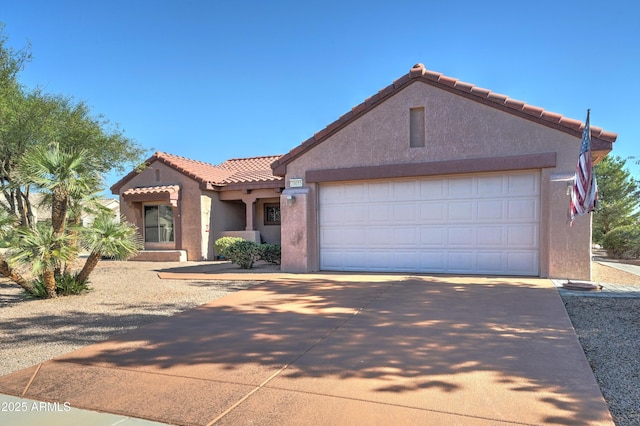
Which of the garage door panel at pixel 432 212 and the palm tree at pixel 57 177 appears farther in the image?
the garage door panel at pixel 432 212

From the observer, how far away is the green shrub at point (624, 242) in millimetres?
Result: 19359

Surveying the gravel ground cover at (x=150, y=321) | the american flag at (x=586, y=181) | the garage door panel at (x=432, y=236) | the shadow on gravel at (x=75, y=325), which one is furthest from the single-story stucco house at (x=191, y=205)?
the american flag at (x=586, y=181)

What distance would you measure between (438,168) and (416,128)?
126 centimetres

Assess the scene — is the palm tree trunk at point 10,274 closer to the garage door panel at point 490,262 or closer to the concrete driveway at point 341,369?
the concrete driveway at point 341,369

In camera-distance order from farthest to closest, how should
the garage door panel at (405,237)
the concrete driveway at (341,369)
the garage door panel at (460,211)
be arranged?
the garage door panel at (405,237) → the garage door panel at (460,211) → the concrete driveway at (341,369)

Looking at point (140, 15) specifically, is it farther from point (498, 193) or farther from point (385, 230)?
point (498, 193)

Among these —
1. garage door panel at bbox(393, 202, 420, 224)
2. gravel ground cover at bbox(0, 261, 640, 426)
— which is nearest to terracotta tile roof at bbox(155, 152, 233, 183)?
gravel ground cover at bbox(0, 261, 640, 426)

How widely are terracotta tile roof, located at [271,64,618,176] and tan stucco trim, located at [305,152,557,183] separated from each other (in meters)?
0.72

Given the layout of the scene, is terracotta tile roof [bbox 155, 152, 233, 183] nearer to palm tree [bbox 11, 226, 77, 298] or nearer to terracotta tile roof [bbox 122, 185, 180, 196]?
terracotta tile roof [bbox 122, 185, 180, 196]

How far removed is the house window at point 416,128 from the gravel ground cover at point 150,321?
16.6ft

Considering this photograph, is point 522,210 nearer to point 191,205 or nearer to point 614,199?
point 191,205

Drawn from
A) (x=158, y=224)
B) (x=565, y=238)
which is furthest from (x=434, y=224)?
(x=158, y=224)

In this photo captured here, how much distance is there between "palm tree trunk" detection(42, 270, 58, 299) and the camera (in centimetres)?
801

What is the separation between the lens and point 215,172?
19250mm
